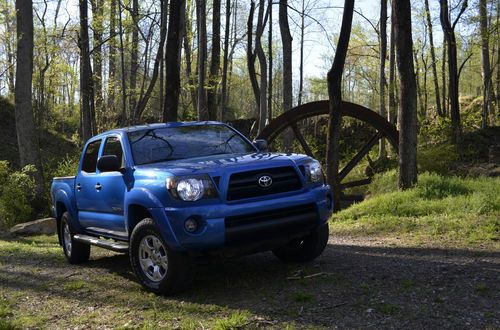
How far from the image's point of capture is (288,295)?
5047mm

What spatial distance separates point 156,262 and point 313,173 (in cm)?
204

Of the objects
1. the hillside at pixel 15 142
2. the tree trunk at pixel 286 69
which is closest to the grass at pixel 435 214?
the tree trunk at pixel 286 69

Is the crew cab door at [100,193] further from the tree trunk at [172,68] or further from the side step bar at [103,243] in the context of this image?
the tree trunk at [172,68]

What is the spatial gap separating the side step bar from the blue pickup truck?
21 millimetres

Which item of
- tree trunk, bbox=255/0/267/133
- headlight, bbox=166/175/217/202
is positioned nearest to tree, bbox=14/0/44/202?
tree trunk, bbox=255/0/267/133

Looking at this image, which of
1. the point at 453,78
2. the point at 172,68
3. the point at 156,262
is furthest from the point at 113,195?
the point at 453,78

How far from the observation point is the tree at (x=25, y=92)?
16672 millimetres

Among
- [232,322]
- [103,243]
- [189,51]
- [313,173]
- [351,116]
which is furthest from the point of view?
[189,51]

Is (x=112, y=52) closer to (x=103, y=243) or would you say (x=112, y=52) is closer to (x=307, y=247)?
(x=103, y=243)

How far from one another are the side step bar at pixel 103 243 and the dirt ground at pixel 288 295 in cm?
47

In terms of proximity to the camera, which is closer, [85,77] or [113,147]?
[113,147]

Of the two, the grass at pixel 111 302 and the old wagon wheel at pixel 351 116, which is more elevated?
the old wagon wheel at pixel 351 116

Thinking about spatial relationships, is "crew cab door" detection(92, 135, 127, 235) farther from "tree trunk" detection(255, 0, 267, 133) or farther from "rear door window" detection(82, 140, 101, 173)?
"tree trunk" detection(255, 0, 267, 133)

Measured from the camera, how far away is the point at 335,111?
12547 mm
